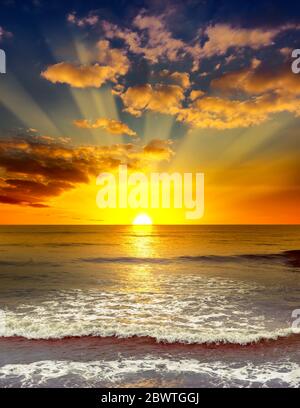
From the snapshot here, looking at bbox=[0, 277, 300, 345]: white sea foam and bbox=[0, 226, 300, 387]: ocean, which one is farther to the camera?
bbox=[0, 277, 300, 345]: white sea foam

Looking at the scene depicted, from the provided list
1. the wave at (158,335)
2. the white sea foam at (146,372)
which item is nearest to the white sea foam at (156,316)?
the wave at (158,335)

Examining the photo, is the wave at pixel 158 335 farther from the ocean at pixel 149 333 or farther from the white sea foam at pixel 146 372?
the white sea foam at pixel 146 372

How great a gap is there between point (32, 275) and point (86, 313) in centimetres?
1372

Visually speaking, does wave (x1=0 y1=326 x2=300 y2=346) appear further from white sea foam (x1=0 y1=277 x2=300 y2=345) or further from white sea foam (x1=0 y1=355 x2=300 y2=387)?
white sea foam (x1=0 y1=355 x2=300 y2=387)

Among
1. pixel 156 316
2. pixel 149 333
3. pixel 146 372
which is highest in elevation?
pixel 156 316

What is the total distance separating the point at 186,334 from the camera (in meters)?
12.7

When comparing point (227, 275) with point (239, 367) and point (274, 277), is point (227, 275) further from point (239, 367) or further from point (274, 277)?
point (239, 367)

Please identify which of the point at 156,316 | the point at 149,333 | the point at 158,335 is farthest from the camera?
the point at 156,316

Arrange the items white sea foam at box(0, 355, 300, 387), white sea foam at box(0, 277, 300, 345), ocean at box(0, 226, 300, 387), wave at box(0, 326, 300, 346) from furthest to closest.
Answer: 1. white sea foam at box(0, 277, 300, 345)
2. wave at box(0, 326, 300, 346)
3. ocean at box(0, 226, 300, 387)
4. white sea foam at box(0, 355, 300, 387)

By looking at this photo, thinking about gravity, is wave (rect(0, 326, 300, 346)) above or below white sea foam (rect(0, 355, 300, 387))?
above

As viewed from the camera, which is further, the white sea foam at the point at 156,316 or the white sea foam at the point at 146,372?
the white sea foam at the point at 156,316

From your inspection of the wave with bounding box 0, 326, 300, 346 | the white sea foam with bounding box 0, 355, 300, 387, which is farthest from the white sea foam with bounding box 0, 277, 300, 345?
the white sea foam with bounding box 0, 355, 300, 387

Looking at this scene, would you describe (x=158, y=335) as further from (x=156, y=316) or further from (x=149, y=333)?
(x=156, y=316)

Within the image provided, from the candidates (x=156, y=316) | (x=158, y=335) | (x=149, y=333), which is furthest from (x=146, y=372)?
(x=156, y=316)
